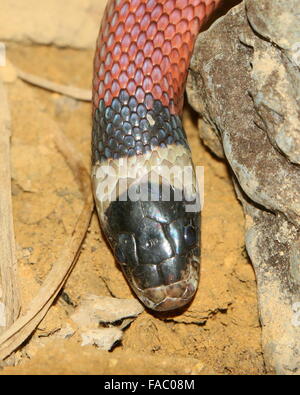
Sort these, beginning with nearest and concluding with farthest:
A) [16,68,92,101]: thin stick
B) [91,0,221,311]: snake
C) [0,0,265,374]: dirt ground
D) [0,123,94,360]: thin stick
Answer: [0,0,265,374]: dirt ground
[0,123,94,360]: thin stick
[91,0,221,311]: snake
[16,68,92,101]: thin stick

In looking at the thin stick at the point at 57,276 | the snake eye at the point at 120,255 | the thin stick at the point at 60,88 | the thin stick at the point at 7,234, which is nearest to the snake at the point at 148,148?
the snake eye at the point at 120,255

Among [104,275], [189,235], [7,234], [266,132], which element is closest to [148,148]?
[189,235]

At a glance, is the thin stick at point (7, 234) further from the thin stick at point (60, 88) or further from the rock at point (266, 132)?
the rock at point (266, 132)

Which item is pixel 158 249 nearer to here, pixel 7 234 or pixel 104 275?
pixel 104 275

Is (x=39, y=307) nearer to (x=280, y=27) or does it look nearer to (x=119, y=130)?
(x=119, y=130)

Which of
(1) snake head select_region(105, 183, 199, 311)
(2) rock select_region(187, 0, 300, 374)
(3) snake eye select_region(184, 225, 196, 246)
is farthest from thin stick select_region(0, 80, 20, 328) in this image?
(2) rock select_region(187, 0, 300, 374)

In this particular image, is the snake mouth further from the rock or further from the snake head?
the rock
